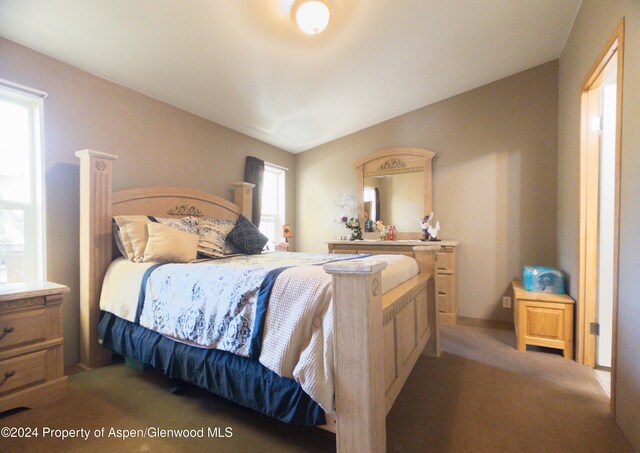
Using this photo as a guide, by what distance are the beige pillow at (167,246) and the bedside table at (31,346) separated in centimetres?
54

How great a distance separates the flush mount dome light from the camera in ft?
6.23

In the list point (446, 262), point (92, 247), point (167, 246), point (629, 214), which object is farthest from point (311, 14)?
point (446, 262)

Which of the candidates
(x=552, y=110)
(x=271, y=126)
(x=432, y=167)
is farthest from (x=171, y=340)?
(x=552, y=110)

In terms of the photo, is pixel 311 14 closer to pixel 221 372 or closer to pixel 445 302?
pixel 221 372

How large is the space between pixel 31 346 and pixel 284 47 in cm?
269

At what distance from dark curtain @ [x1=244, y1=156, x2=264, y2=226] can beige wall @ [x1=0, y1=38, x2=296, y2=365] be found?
664mm

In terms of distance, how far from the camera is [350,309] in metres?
1.11

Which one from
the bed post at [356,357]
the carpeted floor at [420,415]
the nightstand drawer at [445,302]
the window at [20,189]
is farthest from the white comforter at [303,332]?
the nightstand drawer at [445,302]

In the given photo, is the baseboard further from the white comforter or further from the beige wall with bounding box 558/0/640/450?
the white comforter

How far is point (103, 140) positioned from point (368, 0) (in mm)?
2396

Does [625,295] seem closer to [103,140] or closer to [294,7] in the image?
[294,7]

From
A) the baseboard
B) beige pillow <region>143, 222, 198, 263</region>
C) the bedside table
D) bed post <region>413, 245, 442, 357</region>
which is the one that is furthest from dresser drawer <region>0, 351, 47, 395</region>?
the baseboard

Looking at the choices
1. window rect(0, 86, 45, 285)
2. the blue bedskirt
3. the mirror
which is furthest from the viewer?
the mirror

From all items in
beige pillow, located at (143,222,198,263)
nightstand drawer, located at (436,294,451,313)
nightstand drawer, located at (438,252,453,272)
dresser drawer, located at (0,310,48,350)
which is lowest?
nightstand drawer, located at (436,294,451,313)
